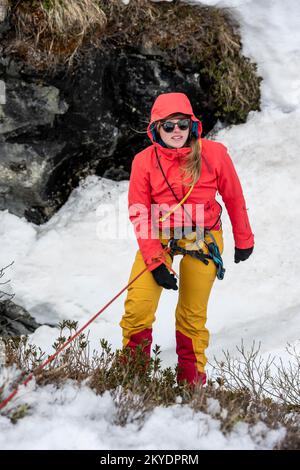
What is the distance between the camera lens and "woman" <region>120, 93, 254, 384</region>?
3.73m

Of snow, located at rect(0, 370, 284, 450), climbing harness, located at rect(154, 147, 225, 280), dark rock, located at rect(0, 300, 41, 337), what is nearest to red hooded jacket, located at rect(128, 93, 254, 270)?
climbing harness, located at rect(154, 147, 225, 280)

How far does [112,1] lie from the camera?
19.3 ft

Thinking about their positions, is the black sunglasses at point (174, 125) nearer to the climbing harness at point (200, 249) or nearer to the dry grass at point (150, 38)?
the climbing harness at point (200, 249)

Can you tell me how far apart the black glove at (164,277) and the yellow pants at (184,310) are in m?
0.07

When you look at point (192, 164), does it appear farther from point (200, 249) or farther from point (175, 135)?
point (200, 249)

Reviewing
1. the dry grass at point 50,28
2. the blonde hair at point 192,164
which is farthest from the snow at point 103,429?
the dry grass at point 50,28

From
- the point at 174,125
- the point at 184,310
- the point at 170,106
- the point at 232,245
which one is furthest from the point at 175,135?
the point at 232,245

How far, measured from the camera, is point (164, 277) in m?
3.82

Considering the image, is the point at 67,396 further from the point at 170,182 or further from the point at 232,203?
the point at 232,203

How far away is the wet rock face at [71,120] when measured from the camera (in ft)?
19.6

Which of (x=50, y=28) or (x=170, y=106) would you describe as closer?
(x=170, y=106)

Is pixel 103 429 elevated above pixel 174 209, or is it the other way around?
pixel 174 209

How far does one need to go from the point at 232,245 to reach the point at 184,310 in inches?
89.2

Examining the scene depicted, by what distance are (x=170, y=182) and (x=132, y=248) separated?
8.62 ft
